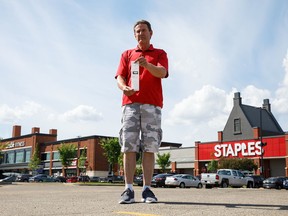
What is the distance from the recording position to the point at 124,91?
450 cm

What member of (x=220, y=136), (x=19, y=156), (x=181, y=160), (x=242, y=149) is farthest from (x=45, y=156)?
(x=242, y=149)

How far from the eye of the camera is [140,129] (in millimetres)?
4590

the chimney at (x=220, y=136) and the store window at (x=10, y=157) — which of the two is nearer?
the chimney at (x=220, y=136)

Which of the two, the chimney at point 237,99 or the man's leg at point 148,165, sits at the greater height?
the chimney at point 237,99

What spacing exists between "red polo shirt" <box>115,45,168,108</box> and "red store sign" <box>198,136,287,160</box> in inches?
1573

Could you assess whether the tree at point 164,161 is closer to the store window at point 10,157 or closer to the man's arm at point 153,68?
the store window at point 10,157

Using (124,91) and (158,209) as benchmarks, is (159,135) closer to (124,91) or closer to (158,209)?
(124,91)

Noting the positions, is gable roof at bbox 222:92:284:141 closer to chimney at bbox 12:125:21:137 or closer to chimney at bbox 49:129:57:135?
chimney at bbox 49:129:57:135

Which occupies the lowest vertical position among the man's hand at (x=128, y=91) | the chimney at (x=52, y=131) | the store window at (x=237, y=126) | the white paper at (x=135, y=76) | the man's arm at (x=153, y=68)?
the man's hand at (x=128, y=91)

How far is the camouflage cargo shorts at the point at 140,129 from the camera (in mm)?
4488

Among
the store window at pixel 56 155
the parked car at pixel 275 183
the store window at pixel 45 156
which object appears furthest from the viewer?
the store window at pixel 45 156

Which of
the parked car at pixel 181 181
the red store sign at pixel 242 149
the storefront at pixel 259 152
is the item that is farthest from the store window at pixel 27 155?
the parked car at pixel 181 181

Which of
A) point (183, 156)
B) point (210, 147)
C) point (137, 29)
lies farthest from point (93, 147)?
point (137, 29)

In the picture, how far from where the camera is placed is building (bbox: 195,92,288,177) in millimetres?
42062
